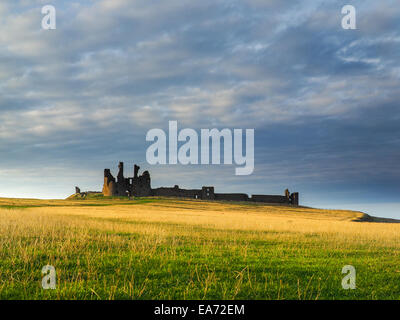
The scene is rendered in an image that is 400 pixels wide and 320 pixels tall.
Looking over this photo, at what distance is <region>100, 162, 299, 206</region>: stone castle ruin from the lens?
100125 millimetres

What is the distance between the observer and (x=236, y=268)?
32.6 ft

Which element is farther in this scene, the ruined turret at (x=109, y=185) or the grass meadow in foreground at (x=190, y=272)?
the ruined turret at (x=109, y=185)

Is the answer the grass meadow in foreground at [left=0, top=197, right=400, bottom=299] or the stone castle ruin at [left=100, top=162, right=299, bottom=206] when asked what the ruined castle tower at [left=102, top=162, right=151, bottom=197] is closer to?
the stone castle ruin at [left=100, top=162, right=299, bottom=206]

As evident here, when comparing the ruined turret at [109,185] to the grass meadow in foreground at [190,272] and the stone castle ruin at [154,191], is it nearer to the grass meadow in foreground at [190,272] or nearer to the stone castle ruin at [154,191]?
the stone castle ruin at [154,191]

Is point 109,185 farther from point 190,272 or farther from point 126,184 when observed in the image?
point 190,272

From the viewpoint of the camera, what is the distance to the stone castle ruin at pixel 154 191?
10012 centimetres

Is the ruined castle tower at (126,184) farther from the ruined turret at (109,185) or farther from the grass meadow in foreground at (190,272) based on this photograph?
the grass meadow in foreground at (190,272)

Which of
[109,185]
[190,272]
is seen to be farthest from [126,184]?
[190,272]

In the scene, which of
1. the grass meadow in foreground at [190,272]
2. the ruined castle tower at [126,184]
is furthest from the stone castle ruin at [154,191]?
the grass meadow in foreground at [190,272]

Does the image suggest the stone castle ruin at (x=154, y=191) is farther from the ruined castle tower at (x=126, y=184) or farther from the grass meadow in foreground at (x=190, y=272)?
the grass meadow in foreground at (x=190, y=272)

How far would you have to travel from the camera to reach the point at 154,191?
103438mm
